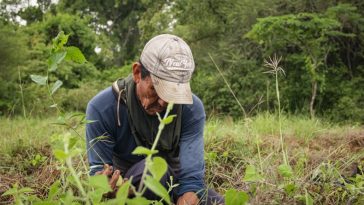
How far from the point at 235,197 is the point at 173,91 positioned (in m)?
0.56

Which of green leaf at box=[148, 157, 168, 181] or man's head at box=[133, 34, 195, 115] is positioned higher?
green leaf at box=[148, 157, 168, 181]

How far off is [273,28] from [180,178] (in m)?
6.67

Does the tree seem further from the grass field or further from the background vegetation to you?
the grass field

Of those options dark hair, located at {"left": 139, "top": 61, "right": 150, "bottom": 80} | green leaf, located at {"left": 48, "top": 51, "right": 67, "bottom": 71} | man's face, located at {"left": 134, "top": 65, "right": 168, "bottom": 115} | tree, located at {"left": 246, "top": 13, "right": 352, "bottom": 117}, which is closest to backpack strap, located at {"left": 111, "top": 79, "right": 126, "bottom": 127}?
man's face, located at {"left": 134, "top": 65, "right": 168, "bottom": 115}

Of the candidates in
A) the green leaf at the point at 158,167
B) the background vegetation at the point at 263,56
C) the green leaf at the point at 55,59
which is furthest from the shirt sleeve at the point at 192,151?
the background vegetation at the point at 263,56

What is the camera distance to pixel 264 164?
2064 mm

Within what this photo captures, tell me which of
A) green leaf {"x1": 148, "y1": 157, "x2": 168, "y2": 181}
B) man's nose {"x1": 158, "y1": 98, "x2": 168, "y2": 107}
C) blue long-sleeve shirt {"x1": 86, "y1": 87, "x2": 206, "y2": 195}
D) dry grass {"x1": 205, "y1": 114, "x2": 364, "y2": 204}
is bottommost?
dry grass {"x1": 205, "y1": 114, "x2": 364, "y2": 204}

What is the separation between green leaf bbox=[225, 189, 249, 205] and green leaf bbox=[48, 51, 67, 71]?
1.82ft

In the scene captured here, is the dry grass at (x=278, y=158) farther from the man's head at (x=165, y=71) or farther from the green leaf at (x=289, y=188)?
the man's head at (x=165, y=71)

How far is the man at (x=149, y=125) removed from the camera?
1766 mm

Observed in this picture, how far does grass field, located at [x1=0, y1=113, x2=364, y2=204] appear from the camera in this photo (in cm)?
158

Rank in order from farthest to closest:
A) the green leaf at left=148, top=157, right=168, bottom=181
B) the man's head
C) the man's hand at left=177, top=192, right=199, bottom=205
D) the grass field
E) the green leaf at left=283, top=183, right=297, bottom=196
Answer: the man's hand at left=177, top=192, right=199, bottom=205, the man's head, the grass field, the green leaf at left=283, top=183, right=297, bottom=196, the green leaf at left=148, top=157, right=168, bottom=181

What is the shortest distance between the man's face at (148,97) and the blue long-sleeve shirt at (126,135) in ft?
0.61

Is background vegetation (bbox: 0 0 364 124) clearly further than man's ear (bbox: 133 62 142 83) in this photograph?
Yes
